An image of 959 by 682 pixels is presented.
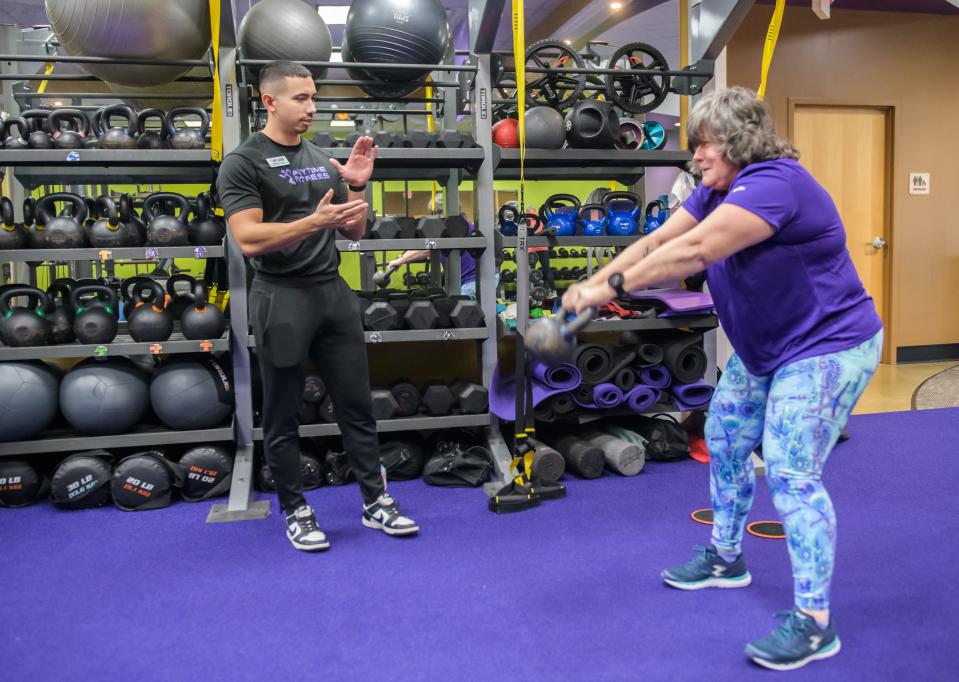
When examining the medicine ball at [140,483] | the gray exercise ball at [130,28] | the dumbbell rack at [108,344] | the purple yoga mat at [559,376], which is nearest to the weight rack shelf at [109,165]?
the dumbbell rack at [108,344]

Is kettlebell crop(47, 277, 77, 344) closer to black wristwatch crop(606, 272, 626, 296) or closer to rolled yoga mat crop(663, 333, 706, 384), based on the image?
black wristwatch crop(606, 272, 626, 296)

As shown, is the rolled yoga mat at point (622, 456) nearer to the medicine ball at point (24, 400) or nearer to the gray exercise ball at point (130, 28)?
the medicine ball at point (24, 400)

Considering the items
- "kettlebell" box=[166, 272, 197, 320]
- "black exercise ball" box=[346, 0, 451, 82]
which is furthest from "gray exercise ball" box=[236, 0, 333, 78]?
"kettlebell" box=[166, 272, 197, 320]

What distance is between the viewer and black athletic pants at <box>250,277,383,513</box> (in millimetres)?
2963

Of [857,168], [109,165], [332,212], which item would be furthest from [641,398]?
[857,168]

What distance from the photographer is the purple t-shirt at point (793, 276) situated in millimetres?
2006

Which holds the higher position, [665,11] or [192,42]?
[665,11]

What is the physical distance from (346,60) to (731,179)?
2723 millimetres

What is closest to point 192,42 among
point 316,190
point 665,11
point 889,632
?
point 316,190

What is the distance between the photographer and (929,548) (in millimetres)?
2918

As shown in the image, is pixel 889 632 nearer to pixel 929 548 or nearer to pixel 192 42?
pixel 929 548

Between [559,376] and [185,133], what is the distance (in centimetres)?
217

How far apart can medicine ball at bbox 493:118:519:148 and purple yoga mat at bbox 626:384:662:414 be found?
1.40 metres

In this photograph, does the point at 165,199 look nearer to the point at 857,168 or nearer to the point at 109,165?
the point at 109,165
